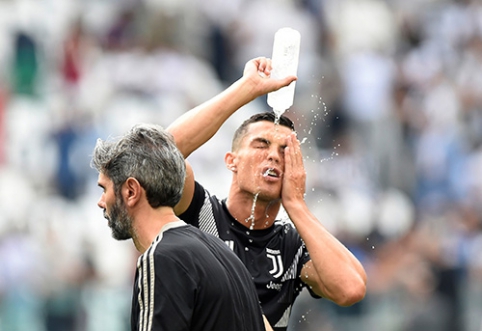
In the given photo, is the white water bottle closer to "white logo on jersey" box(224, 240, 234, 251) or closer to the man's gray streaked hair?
"white logo on jersey" box(224, 240, 234, 251)

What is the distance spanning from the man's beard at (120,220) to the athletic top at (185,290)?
0.22 metres

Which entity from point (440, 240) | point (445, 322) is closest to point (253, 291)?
point (445, 322)

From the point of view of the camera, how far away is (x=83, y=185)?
41.2 feet

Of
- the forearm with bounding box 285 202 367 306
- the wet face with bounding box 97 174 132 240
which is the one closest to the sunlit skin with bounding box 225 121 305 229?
the forearm with bounding box 285 202 367 306

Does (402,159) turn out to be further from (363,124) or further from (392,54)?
(392,54)

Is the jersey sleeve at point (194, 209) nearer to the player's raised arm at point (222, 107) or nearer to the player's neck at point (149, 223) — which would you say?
the player's raised arm at point (222, 107)

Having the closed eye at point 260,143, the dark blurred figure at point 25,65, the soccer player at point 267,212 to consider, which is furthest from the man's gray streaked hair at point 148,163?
the dark blurred figure at point 25,65

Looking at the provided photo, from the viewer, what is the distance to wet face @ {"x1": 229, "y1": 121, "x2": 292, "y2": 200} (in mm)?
5906

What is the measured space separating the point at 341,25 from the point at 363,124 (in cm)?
207

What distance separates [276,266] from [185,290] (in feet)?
5.21

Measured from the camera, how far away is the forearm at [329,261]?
5.74 m

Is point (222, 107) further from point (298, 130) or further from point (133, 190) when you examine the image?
point (298, 130)

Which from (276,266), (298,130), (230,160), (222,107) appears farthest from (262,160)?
(298,130)

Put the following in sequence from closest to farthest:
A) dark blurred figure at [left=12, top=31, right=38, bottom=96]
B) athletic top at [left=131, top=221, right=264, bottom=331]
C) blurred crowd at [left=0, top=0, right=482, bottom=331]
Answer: athletic top at [left=131, top=221, right=264, bottom=331] < blurred crowd at [left=0, top=0, right=482, bottom=331] < dark blurred figure at [left=12, top=31, right=38, bottom=96]
